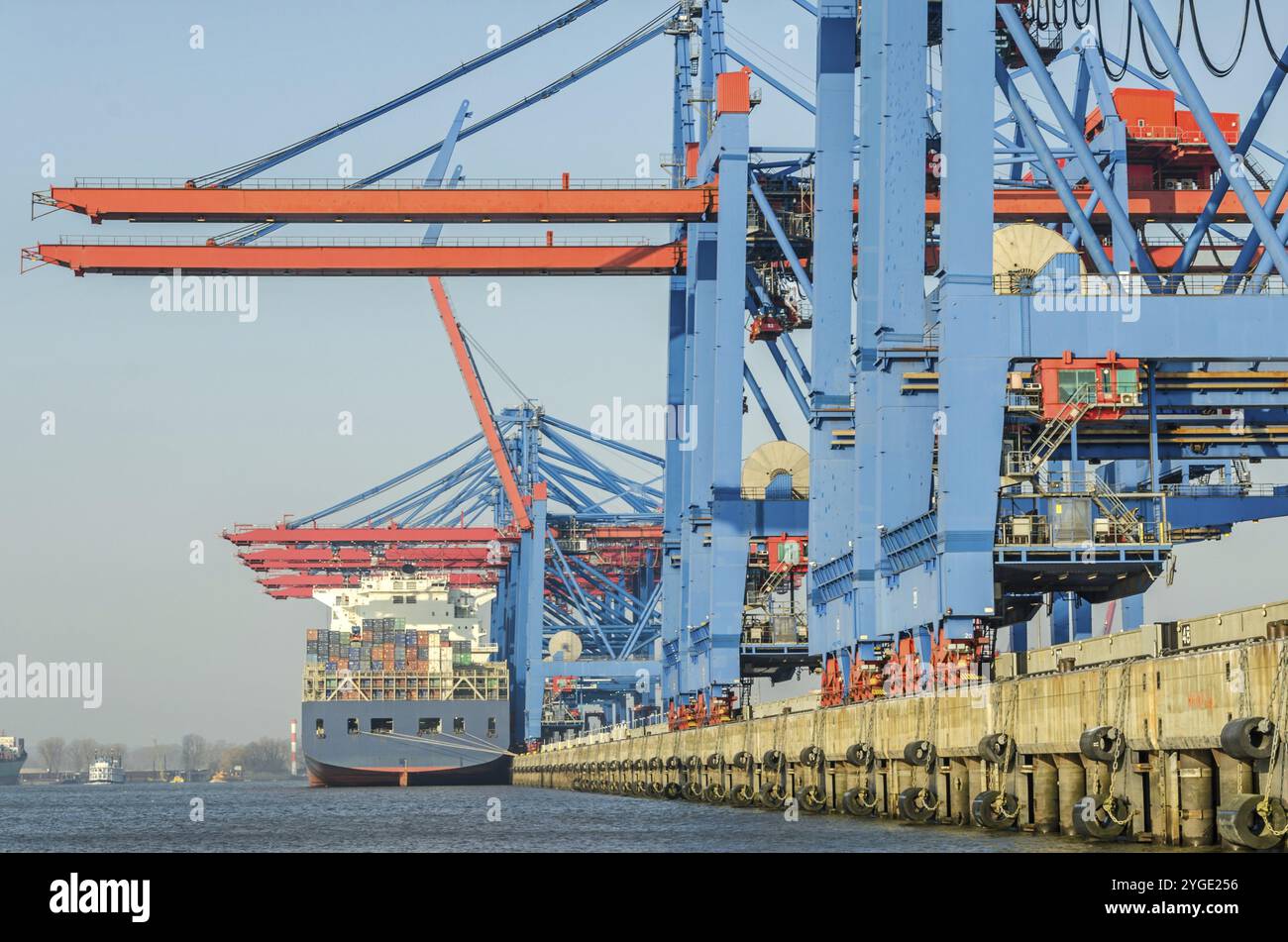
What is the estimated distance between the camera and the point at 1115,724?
24562 millimetres

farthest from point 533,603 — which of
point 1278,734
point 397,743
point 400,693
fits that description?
point 1278,734

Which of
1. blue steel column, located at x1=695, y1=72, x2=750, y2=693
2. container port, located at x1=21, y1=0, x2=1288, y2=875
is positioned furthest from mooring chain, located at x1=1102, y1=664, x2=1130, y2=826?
blue steel column, located at x1=695, y1=72, x2=750, y2=693

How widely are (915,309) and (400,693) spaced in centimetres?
6706

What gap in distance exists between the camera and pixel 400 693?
339 feet

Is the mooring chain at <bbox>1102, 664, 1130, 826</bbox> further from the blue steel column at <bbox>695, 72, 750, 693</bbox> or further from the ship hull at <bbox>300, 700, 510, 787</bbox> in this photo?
the ship hull at <bbox>300, 700, 510, 787</bbox>

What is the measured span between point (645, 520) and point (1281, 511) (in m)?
57.8

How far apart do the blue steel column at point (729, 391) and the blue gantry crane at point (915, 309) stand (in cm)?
9

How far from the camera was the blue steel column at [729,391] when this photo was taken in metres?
56.4

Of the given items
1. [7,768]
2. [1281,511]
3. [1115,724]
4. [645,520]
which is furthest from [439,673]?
[7,768]

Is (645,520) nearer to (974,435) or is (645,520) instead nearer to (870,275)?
(870,275)

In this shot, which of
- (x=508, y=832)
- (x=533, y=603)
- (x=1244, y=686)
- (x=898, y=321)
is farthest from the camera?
(x=533, y=603)

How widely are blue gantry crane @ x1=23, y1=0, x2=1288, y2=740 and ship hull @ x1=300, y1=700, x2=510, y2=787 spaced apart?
30.3 meters

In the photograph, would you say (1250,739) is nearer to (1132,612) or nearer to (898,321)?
(898,321)

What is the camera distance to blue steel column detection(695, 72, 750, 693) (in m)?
56.4
